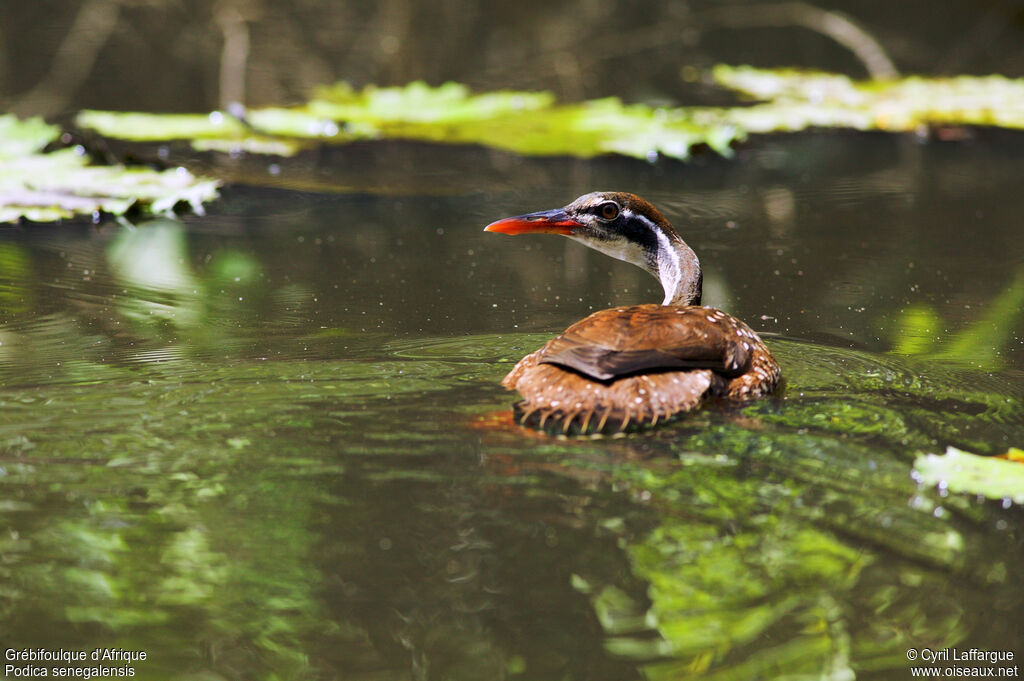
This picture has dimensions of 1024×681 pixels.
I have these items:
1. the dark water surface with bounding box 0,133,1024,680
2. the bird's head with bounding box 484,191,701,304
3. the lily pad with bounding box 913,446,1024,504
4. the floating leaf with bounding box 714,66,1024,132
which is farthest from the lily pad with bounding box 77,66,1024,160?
the lily pad with bounding box 913,446,1024,504

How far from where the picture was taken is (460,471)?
415cm

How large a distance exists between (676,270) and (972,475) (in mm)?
2301

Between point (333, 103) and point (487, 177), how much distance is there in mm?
2624

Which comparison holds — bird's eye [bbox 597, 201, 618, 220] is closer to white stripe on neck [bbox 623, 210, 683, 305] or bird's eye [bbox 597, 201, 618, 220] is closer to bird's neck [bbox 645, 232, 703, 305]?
white stripe on neck [bbox 623, 210, 683, 305]

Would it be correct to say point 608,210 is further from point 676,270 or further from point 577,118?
point 577,118

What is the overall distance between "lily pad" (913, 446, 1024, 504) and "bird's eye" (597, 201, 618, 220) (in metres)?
2.37

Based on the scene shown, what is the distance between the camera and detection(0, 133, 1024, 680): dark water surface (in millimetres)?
3266

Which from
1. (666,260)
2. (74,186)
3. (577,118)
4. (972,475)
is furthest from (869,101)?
(972,475)

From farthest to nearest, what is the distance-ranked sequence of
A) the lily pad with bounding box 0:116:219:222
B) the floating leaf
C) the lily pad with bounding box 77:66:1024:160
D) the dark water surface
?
1. the floating leaf
2. the lily pad with bounding box 77:66:1024:160
3. the lily pad with bounding box 0:116:219:222
4. the dark water surface

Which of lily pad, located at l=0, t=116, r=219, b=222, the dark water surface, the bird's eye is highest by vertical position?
the bird's eye

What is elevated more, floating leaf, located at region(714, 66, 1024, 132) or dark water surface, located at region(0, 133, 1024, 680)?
floating leaf, located at region(714, 66, 1024, 132)

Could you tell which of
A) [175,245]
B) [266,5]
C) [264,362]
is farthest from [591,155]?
[266,5]

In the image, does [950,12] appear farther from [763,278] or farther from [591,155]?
[763,278]

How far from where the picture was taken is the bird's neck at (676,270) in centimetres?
596
